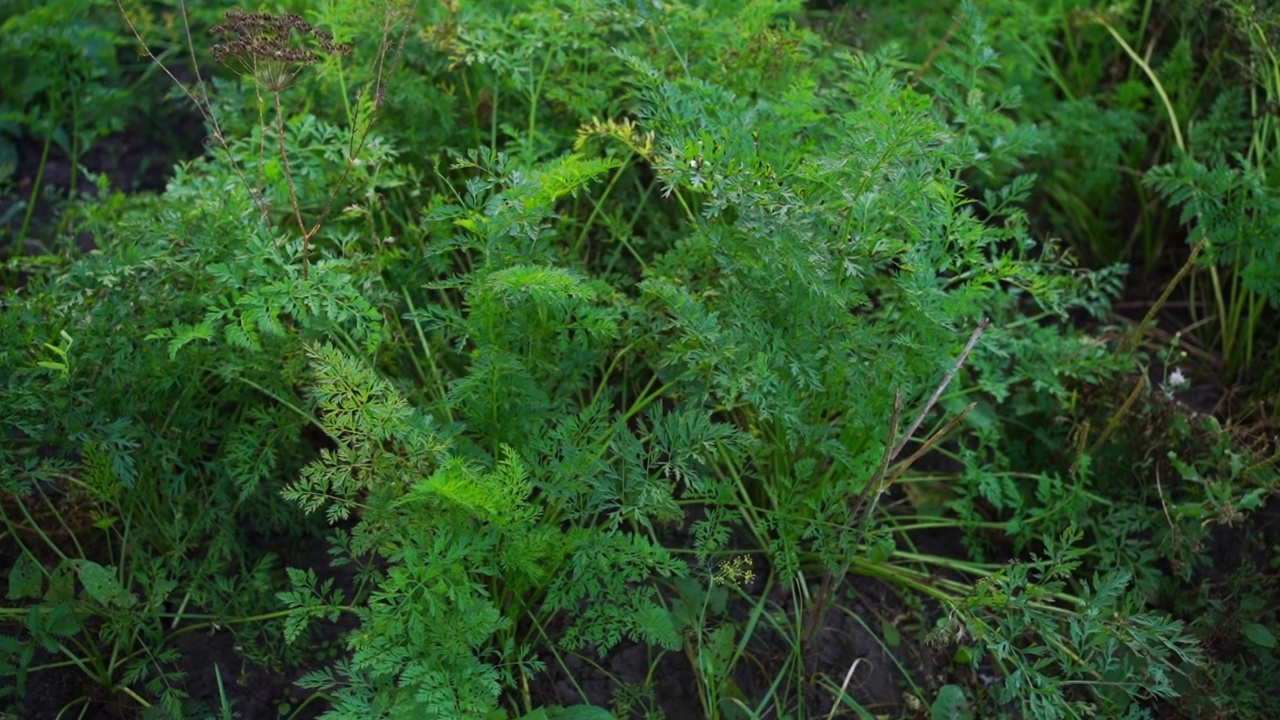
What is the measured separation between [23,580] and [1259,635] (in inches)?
109

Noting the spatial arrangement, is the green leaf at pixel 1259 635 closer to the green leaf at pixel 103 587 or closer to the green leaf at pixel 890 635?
the green leaf at pixel 890 635

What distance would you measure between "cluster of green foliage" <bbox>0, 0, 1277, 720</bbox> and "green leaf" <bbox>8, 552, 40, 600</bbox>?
0.04 meters

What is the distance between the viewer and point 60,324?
2.54m

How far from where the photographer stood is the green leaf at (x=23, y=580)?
2.55 m

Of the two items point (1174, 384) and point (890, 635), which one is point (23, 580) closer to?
point (890, 635)

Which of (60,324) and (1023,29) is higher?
(1023,29)

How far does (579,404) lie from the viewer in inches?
113

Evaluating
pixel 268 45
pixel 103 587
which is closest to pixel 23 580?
pixel 103 587

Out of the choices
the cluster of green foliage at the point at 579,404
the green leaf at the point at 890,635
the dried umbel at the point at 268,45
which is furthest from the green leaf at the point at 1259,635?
the dried umbel at the point at 268,45

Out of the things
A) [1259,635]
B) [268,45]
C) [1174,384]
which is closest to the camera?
[268,45]

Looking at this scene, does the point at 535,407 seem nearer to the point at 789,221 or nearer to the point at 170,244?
the point at 789,221

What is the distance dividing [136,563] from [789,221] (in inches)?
64.1

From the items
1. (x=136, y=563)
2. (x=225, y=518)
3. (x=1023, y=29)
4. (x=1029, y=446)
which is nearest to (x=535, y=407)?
(x=225, y=518)

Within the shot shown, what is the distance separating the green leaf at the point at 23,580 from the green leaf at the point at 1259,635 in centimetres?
272
